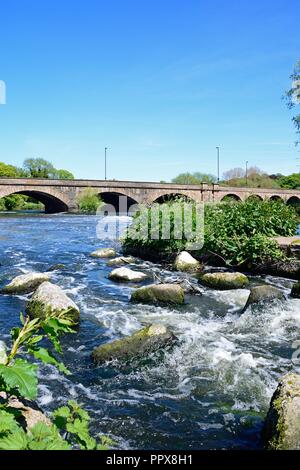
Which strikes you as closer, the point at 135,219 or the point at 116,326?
the point at 116,326

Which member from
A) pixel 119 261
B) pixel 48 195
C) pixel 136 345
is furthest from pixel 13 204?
pixel 136 345

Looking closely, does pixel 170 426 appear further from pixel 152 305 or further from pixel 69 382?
pixel 152 305

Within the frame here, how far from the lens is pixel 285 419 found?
3.46 meters

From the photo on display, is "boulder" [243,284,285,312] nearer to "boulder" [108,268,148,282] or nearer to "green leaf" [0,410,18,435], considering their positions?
"boulder" [108,268,148,282]

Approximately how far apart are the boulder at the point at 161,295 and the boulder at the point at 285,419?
533 cm

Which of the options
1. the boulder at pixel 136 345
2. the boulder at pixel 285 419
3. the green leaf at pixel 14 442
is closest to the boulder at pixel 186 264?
the boulder at pixel 136 345

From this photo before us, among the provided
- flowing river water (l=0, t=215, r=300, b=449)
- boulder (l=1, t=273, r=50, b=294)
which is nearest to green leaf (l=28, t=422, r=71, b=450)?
flowing river water (l=0, t=215, r=300, b=449)

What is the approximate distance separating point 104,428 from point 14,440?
2429 millimetres

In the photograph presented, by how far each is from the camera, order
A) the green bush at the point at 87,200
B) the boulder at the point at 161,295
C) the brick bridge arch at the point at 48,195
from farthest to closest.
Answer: the green bush at the point at 87,200, the brick bridge arch at the point at 48,195, the boulder at the point at 161,295

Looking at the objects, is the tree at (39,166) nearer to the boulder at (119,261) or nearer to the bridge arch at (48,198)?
the bridge arch at (48,198)

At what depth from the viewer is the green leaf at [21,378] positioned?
224cm
